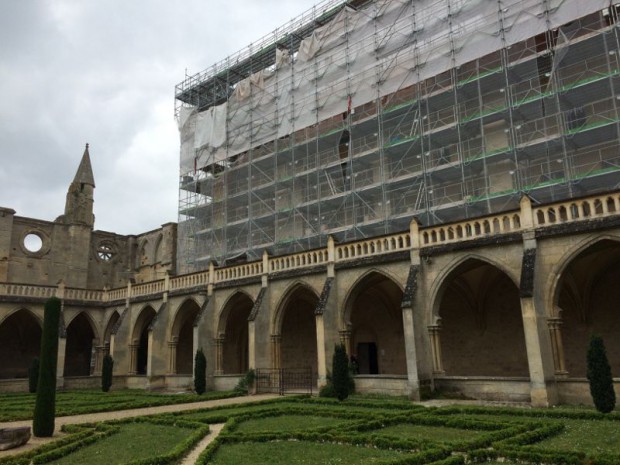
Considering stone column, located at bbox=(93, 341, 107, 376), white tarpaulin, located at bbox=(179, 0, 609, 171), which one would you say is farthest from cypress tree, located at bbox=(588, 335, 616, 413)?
stone column, located at bbox=(93, 341, 107, 376)

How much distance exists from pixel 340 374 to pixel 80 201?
1231 inches

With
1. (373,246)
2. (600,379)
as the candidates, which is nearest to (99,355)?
(373,246)

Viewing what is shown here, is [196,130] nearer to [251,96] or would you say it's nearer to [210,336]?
[251,96]

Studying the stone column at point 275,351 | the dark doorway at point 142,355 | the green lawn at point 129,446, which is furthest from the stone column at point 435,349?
the dark doorway at point 142,355

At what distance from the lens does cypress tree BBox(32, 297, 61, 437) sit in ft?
41.7

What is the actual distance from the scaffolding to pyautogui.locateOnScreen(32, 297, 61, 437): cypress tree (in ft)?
46.8

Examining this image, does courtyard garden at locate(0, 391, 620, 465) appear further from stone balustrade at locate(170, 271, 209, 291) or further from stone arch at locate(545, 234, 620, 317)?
stone balustrade at locate(170, 271, 209, 291)

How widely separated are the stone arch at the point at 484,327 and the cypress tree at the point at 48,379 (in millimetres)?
13441

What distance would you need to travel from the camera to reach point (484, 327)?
21609 mm

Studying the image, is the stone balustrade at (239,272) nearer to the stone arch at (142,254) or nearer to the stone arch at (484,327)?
the stone arch at (484,327)

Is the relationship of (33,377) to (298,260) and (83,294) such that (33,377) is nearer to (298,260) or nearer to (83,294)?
(83,294)

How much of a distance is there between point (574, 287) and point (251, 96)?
74.3ft

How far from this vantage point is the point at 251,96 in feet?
111

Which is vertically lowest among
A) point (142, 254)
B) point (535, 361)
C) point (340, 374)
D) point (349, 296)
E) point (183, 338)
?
point (340, 374)
